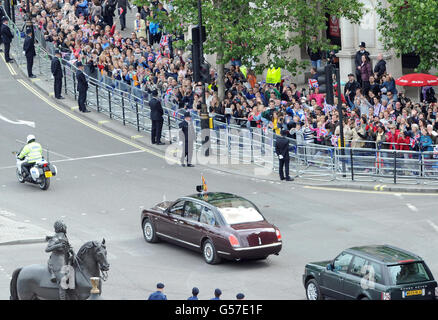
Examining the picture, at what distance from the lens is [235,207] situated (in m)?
23.1

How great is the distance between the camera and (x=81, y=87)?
128 feet

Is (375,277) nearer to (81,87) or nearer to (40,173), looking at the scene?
(40,173)

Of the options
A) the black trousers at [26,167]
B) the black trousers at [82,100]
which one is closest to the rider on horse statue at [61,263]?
the black trousers at [26,167]

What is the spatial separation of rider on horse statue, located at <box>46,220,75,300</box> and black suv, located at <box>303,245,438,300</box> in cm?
513

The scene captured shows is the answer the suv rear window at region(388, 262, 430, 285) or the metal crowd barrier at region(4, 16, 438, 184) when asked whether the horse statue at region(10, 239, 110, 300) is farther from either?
the metal crowd barrier at region(4, 16, 438, 184)

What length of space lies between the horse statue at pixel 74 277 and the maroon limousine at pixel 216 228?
5571 mm

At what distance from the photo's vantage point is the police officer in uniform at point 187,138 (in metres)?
32.7

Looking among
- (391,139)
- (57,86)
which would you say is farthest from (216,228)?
(57,86)

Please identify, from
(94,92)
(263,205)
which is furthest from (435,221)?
(94,92)

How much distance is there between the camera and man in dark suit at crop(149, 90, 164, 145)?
34.8 m

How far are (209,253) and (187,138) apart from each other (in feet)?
34.2

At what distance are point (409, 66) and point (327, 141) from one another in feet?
46.1

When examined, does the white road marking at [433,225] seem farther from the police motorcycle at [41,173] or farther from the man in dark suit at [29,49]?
the man in dark suit at [29,49]
